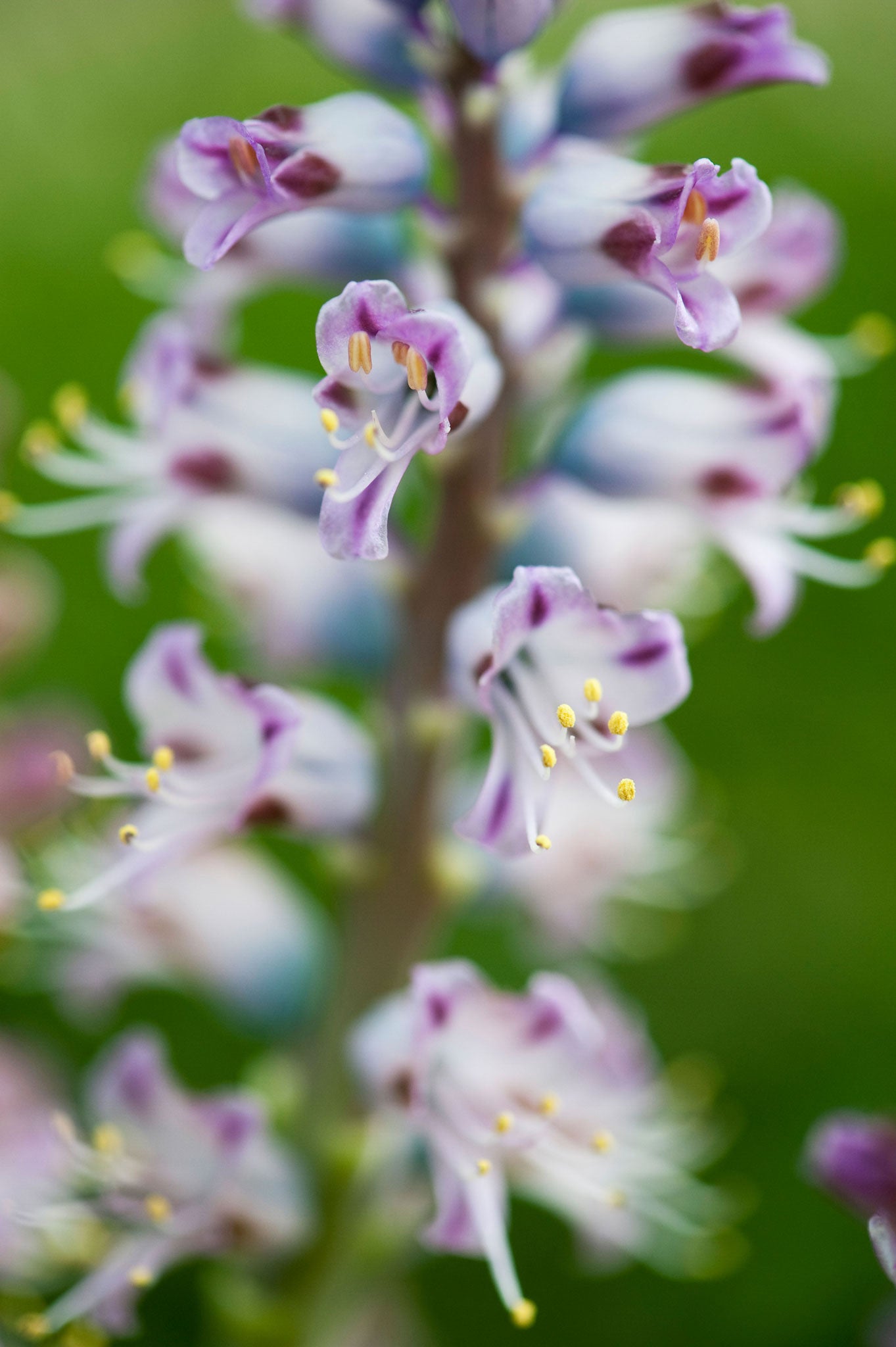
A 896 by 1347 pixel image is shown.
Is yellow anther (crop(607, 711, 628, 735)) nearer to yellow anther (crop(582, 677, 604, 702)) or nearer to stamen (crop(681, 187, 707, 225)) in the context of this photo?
yellow anther (crop(582, 677, 604, 702))

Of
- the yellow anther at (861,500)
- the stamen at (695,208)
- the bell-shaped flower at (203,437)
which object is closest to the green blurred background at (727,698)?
the bell-shaped flower at (203,437)

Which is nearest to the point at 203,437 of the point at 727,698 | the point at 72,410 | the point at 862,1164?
the point at 72,410

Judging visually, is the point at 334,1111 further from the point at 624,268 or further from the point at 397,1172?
the point at 624,268

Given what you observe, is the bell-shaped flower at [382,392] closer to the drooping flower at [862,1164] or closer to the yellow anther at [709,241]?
the yellow anther at [709,241]

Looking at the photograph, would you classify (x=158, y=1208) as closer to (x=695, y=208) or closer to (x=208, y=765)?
(x=208, y=765)

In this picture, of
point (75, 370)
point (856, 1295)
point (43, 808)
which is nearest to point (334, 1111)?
point (43, 808)
